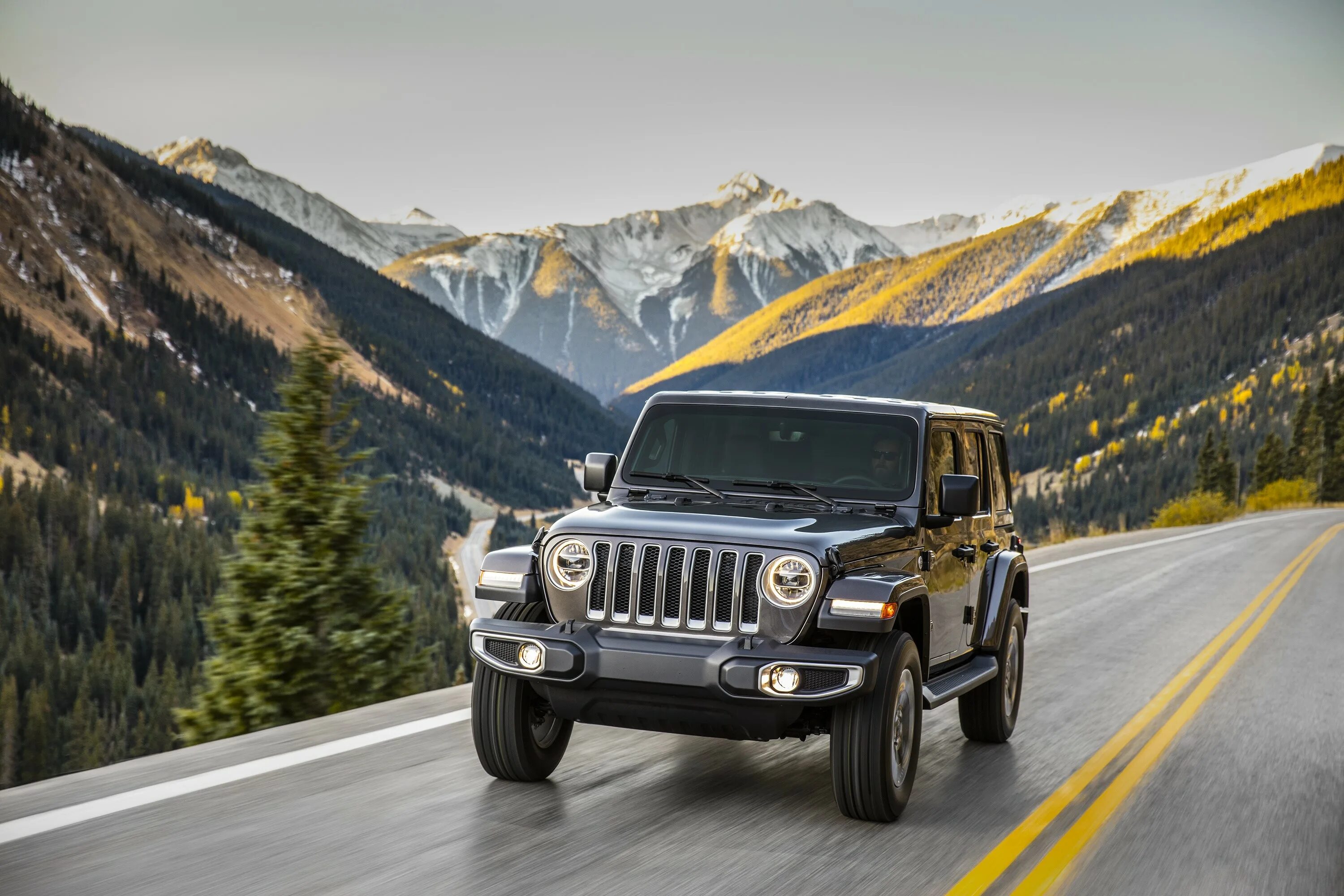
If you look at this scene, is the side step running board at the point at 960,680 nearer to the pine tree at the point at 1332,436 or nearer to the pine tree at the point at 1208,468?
the pine tree at the point at 1208,468

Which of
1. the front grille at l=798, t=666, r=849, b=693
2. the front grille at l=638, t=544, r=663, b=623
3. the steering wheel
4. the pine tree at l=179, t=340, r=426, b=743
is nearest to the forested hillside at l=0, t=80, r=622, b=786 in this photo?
the pine tree at l=179, t=340, r=426, b=743

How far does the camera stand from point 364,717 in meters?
7.25

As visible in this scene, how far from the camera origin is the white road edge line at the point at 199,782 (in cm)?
479

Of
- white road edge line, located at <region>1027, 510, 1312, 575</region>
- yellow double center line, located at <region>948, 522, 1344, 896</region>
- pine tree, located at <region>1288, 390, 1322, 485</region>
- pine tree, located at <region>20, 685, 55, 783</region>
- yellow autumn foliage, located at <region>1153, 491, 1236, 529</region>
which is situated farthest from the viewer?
pine tree, located at <region>1288, 390, 1322, 485</region>

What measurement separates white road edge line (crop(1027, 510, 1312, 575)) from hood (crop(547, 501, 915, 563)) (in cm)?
492

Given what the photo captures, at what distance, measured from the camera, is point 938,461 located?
6.56 meters

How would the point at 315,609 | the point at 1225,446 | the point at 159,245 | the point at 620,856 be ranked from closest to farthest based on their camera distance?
the point at 620,856
the point at 315,609
the point at 1225,446
the point at 159,245

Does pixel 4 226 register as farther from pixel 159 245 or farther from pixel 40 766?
pixel 40 766

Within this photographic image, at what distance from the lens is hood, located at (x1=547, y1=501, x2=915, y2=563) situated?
16.8 ft

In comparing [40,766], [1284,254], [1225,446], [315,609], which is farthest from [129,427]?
[1284,254]

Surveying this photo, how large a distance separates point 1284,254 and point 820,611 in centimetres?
20739

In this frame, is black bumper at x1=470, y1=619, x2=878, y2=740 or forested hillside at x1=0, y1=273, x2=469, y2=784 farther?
forested hillside at x1=0, y1=273, x2=469, y2=784

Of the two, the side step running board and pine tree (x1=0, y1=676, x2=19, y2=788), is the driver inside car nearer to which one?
the side step running board

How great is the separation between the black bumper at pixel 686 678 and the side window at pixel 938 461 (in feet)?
5.12
